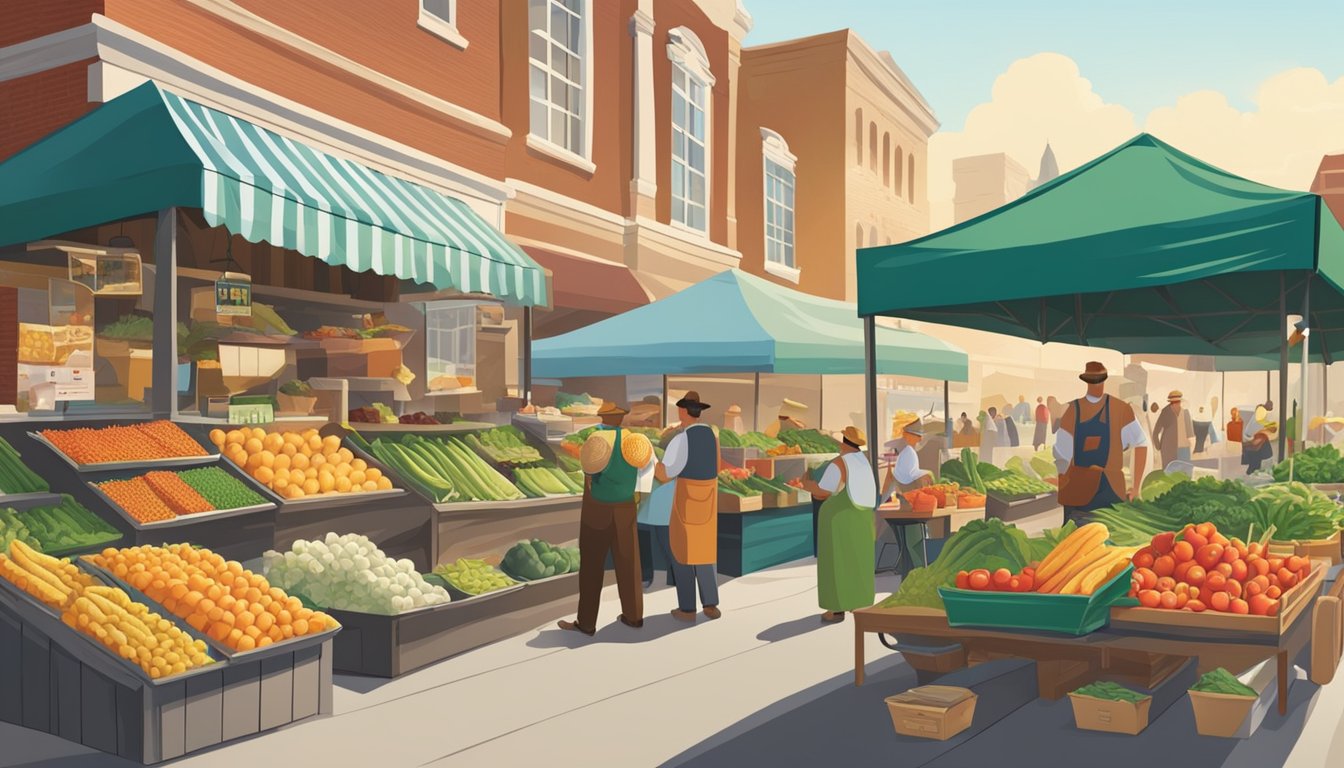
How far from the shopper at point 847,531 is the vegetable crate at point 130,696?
4313mm

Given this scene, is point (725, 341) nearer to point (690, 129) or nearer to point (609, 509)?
point (609, 509)

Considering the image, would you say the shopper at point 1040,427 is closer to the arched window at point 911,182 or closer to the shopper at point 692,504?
the arched window at point 911,182

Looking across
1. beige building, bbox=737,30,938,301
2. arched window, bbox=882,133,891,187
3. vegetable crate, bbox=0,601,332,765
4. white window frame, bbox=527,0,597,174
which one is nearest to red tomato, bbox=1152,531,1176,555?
vegetable crate, bbox=0,601,332,765

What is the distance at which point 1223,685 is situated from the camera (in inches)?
238

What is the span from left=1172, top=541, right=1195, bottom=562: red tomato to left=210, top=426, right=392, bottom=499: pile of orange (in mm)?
6199

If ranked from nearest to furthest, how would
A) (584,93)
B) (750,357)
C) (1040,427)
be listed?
(750,357) → (584,93) → (1040,427)

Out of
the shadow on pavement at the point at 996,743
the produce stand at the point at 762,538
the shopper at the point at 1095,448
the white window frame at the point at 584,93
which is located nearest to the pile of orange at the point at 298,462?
the produce stand at the point at 762,538

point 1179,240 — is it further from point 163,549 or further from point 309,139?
Answer: point 309,139

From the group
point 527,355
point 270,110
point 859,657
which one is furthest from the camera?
point 527,355

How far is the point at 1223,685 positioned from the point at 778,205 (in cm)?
2851

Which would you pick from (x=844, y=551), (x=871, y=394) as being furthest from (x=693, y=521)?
(x=871, y=394)

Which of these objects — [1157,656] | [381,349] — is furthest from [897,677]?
[381,349]

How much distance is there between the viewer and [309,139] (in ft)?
44.4

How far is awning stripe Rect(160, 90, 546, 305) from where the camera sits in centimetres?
952
